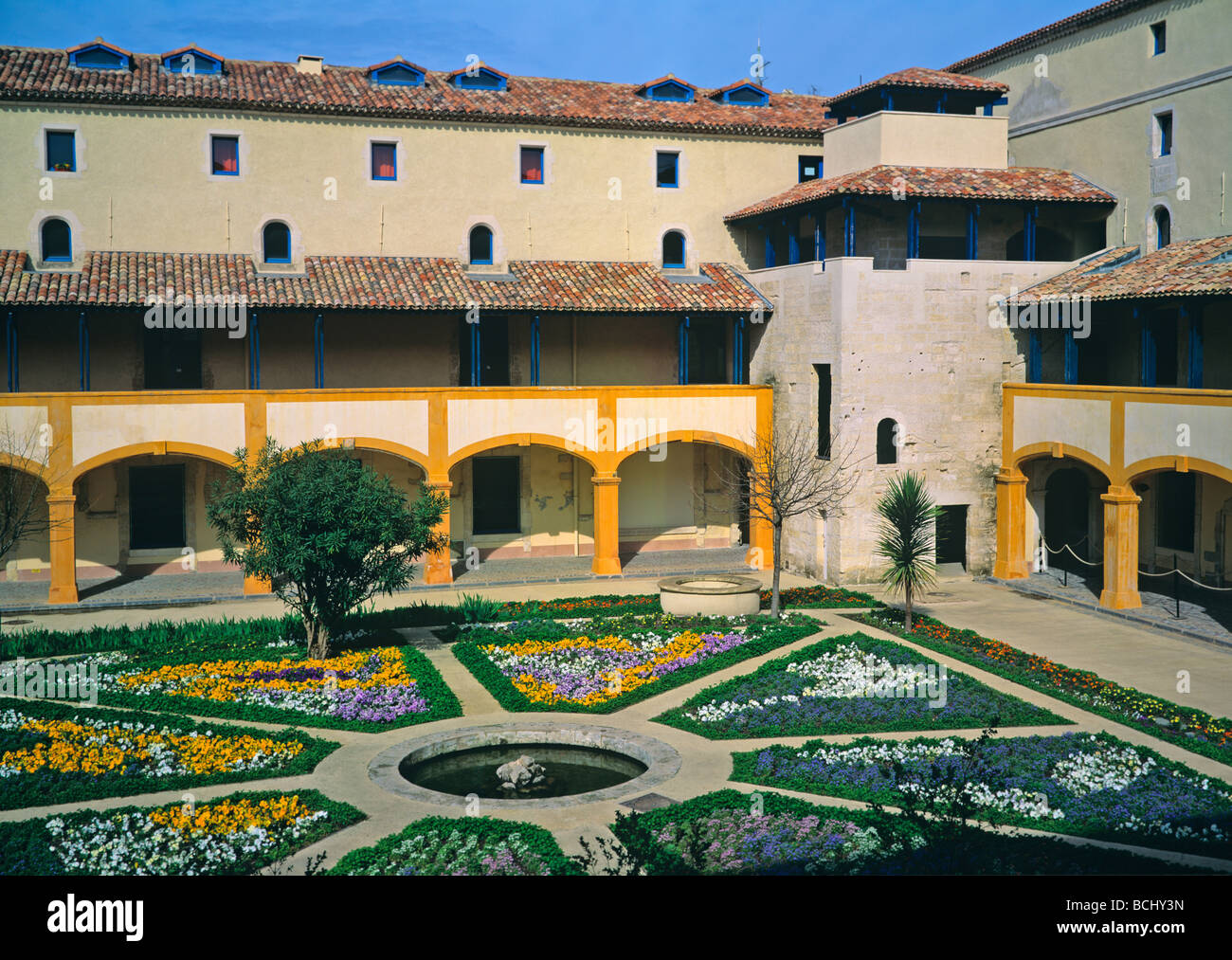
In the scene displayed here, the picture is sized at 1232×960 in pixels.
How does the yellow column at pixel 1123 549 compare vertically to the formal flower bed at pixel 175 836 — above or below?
above

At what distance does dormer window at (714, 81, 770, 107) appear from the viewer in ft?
115

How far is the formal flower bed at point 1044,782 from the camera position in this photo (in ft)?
44.1

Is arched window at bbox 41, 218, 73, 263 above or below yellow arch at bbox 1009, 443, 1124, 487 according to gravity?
above

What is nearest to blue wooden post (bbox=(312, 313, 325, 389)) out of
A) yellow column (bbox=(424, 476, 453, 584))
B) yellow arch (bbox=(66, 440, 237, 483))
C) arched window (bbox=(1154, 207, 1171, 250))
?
yellow arch (bbox=(66, 440, 237, 483))

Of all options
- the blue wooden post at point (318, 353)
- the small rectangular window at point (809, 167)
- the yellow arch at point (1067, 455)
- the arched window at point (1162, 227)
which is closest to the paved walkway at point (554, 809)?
the yellow arch at point (1067, 455)

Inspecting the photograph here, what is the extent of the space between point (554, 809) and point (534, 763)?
174 centimetres

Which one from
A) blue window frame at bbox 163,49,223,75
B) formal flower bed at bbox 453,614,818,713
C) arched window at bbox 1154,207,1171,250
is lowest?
formal flower bed at bbox 453,614,818,713

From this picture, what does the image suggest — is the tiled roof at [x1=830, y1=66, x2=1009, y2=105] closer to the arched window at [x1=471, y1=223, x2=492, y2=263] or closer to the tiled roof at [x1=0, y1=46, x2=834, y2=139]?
the tiled roof at [x1=0, y1=46, x2=834, y2=139]

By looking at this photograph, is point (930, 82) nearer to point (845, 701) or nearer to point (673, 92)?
point (673, 92)

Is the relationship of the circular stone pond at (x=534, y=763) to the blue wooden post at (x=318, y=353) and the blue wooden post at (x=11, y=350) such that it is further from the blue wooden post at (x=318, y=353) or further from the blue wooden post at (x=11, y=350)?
the blue wooden post at (x=11, y=350)

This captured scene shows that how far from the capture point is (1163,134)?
92.9 feet

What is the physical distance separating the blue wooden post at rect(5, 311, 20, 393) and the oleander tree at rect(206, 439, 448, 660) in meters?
7.73

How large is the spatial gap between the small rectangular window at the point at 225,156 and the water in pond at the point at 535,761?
19.5 meters

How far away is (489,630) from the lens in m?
23.3
